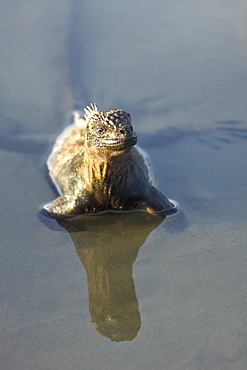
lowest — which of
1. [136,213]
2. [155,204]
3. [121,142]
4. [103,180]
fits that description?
[136,213]

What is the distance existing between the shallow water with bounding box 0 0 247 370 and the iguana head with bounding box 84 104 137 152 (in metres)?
0.98

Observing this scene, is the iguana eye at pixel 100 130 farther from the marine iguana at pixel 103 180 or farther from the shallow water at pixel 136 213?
the shallow water at pixel 136 213

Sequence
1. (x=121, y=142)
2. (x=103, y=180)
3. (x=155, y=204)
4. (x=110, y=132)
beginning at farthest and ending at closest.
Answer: (x=155, y=204), (x=103, y=180), (x=110, y=132), (x=121, y=142)

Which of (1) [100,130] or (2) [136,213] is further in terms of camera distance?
(2) [136,213]

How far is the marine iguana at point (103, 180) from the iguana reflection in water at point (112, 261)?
0.13 m

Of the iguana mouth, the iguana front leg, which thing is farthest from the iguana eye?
A: the iguana front leg

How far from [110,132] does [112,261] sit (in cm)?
129

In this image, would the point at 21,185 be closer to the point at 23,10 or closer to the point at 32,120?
the point at 32,120

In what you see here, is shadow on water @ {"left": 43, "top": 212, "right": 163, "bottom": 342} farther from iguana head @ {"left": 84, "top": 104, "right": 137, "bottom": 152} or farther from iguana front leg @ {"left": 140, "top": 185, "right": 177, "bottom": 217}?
iguana head @ {"left": 84, "top": 104, "right": 137, "bottom": 152}

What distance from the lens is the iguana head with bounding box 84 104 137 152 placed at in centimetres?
582

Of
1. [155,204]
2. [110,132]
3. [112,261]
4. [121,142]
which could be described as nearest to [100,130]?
[110,132]

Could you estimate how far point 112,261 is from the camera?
587 centimetres

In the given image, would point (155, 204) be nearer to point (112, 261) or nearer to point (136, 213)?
point (136, 213)

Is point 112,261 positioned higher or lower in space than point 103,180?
lower
